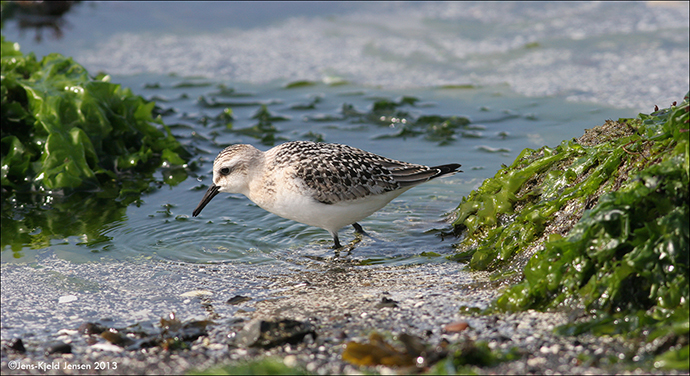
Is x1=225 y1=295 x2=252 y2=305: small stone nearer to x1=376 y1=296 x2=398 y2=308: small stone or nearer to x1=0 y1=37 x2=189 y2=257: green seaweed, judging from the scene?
x1=376 y1=296 x2=398 y2=308: small stone

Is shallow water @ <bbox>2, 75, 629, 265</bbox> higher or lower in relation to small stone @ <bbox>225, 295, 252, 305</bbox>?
higher

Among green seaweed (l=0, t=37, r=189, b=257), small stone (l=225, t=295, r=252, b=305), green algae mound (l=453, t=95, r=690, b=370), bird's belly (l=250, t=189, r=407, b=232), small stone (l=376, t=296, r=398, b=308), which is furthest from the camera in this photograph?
green seaweed (l=0, t=37, r=189, b=257)

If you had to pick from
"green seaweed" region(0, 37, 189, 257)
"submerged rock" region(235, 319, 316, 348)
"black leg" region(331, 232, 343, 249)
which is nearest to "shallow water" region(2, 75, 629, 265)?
"black leg" region(331, 232, 343, 249)

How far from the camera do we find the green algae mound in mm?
3508

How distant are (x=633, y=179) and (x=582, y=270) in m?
0.70

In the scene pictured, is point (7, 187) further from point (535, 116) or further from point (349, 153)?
point (535, 116)

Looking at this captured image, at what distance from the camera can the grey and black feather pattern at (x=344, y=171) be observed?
225 inches

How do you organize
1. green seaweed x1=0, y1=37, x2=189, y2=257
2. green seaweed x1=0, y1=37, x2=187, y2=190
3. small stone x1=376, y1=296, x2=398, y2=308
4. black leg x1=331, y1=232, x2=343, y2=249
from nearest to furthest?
small stone x1=376, y1=296, x2=398, y2=308, black leg x1=331, y1=232, x2=343, y2=249, green seaweed x1=0, y1=37, x2=189, y2=257, green seaweed x1=0, y1=37, x2=187, y2=190

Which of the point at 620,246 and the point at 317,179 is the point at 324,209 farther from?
the point at 620,246

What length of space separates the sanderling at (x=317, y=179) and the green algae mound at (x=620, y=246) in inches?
53.9

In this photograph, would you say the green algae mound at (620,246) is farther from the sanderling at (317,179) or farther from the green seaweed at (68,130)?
the green seaweed at (68,130)

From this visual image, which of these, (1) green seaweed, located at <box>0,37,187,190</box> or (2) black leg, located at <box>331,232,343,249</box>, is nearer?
(2) black leg, located at <box>331,232,343,249</box>

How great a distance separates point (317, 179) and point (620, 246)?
8.90 feet

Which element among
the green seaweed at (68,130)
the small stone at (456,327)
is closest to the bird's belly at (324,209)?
the small stone at (456,327)
